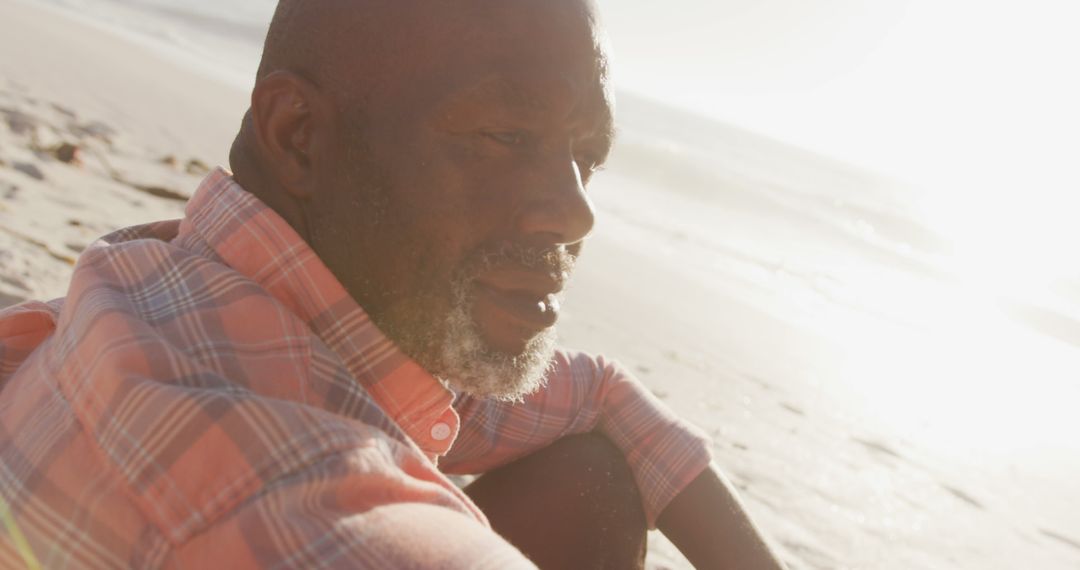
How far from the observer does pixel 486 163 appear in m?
1.49

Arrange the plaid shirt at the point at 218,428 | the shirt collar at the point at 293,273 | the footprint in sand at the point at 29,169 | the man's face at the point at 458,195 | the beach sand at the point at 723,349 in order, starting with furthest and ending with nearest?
1. the footprint in sand at the point at 29,169
2. the beach sand at the point at 723,349
3. the man's face at the point at 458,195
4. the shirt collar at the point at 293,273
5. the plaid shirt at the point at 218,428

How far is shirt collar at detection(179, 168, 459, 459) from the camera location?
131cm

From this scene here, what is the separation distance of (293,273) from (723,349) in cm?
483

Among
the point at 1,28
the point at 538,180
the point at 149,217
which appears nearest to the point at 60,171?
the point at 149,217

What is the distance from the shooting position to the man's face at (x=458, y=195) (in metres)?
1.47

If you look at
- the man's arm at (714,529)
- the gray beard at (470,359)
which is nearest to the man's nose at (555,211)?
the gray beard at (470,359)

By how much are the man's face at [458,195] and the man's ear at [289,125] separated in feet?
0.15

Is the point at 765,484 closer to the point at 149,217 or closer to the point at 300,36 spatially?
the point at 300,36

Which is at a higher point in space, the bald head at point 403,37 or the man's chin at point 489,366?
the bald head at point 403,37

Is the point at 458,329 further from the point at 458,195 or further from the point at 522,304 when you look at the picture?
the point at 458,195

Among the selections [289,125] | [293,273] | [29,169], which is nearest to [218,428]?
[293,273]

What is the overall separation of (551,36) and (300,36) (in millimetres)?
439

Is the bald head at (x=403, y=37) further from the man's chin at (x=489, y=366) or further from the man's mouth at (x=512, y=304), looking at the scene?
the man's chin at (x=489, y=366)

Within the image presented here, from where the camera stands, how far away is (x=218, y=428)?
92 cm
